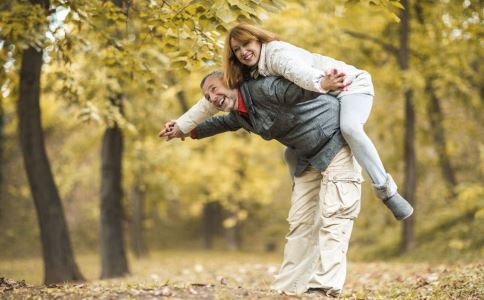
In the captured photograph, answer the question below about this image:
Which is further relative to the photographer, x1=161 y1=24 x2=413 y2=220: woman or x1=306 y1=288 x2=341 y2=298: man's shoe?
x1=306 y1=288 x2=341 y2=298: man's shoe

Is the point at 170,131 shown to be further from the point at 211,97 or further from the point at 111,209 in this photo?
the point at 111,209

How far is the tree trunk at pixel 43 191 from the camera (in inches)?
320

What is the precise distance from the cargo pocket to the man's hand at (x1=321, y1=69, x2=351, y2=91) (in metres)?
0.85

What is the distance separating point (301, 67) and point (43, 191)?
6.02 metres

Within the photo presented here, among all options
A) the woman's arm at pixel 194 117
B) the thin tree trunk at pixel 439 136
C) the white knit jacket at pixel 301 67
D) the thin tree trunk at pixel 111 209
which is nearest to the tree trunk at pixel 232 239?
the thin tree trunk at pixel 439 136

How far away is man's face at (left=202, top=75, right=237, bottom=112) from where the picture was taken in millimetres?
Result: 4227

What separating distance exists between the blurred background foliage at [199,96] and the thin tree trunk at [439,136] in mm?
31

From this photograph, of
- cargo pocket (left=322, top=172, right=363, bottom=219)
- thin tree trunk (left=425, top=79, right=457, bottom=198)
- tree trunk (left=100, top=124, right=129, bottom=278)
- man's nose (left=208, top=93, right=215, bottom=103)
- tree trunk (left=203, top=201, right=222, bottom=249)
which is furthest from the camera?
tree trunk (left=203, top=201, right=222, bottom=249)

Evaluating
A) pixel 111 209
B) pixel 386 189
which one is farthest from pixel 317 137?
pixel 111 209

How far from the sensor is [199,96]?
55.2 ft

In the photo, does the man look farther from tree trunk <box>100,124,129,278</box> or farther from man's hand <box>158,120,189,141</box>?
tree trunk <box>100,124,129,278</box>

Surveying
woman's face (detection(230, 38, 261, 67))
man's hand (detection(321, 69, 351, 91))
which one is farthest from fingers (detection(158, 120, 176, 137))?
Answer: man's hand (detection(321, 69, 351, 91))

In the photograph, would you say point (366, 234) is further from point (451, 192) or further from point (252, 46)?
point (252, 46)

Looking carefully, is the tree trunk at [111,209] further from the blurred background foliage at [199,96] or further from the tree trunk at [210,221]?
the tree trunk at [210,221]
